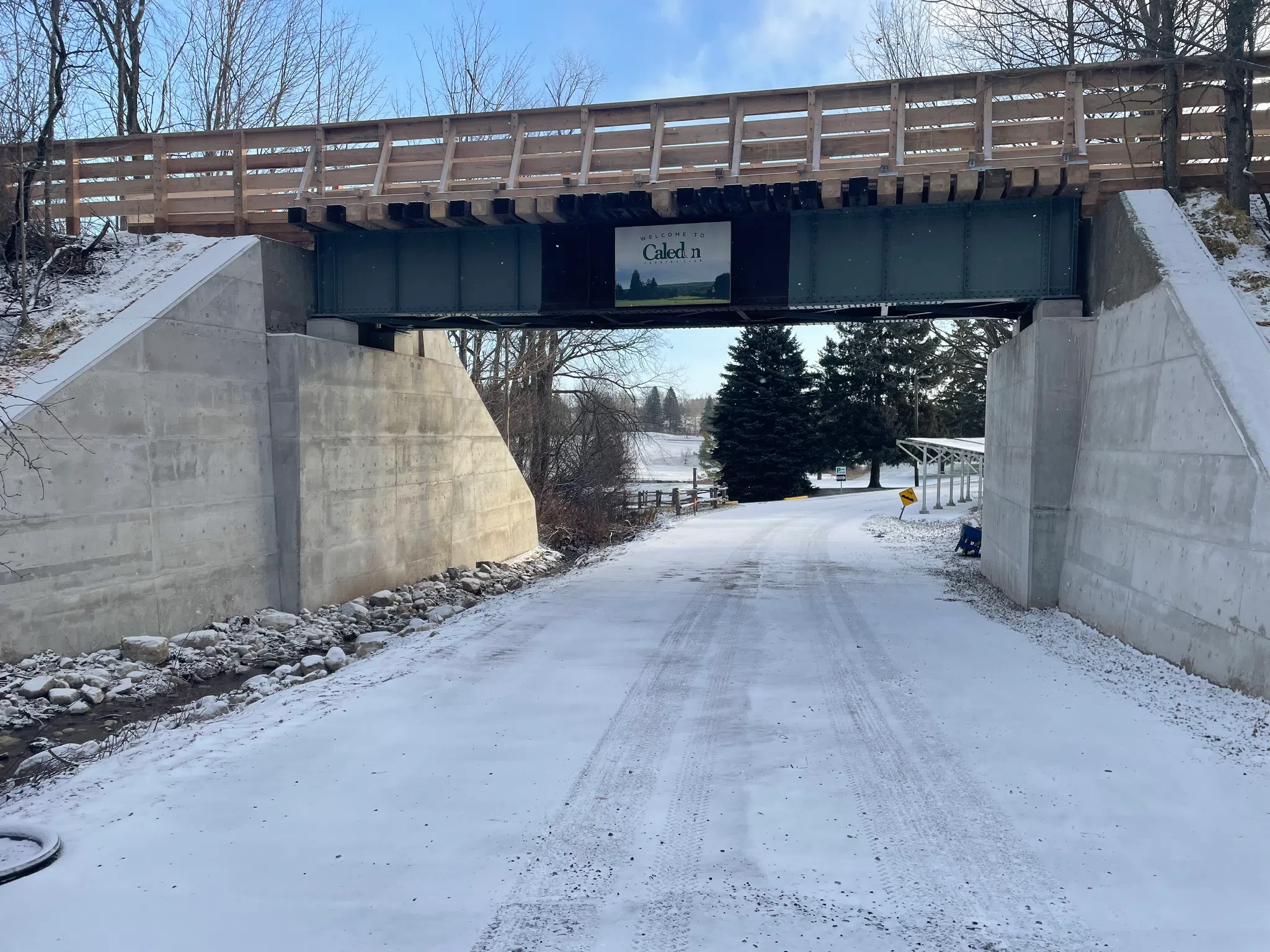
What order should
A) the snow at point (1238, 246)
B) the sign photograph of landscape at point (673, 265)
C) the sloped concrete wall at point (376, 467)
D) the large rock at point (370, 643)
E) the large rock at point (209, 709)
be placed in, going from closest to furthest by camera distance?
1. the large rock at point (209, 709)
2. the snow at point (1238, 246)
3. the large rock at point (370, 643)
4. the sloped concrete wall at point (376, 467)
5. the sign photograph of landscape at point (673, 265)

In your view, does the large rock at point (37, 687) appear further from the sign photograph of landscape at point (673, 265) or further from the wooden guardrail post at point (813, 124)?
the wooden guardrail post at point (813, 124)

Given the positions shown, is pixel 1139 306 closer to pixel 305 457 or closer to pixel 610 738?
pixel 610 738

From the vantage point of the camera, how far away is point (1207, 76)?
35.8ft

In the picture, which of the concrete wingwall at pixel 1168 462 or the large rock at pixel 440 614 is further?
the large rock at pixel 440 614

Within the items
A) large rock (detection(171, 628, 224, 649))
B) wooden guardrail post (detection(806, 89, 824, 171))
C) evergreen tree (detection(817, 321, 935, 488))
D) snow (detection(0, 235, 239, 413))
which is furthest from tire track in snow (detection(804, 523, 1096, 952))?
evergreen tree (detection(817, 321, 935, 488))

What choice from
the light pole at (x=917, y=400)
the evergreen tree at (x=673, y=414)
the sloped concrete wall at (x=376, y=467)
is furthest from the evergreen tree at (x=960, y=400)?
the evergreen tree at (x=673, y=414)

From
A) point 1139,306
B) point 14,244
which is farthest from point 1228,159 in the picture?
point 14,244

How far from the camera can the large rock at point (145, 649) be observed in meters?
9.62

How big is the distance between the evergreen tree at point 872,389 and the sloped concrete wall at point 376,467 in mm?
36261

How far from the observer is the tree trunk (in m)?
10.1

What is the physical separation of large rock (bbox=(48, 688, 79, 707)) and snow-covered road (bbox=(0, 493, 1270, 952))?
2.50 m

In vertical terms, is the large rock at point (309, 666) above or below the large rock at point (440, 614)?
above

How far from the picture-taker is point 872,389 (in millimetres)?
53438

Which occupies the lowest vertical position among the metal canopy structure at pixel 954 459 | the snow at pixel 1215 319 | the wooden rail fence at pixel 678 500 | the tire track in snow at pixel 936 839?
the wooden rail fence at pixel 678 500
